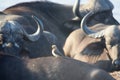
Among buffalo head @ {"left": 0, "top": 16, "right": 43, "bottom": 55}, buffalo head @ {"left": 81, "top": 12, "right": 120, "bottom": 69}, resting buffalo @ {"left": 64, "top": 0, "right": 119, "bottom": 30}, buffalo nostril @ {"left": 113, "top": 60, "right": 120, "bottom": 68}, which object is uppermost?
buffalo head @ {"left": 0, "top": 16, "right": 43, "bottom": 55}

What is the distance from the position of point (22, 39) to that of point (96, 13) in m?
4.66

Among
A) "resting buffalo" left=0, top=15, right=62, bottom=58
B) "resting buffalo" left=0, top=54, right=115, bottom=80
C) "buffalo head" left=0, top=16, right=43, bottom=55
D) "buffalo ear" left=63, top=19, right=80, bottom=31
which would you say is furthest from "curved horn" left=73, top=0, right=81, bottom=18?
"resting buffalo" left=0, top=54, right=115, bottom=80

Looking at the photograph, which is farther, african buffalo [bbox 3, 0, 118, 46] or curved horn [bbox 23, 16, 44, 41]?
african buffalo [bbox 3, 0, 118, 46]

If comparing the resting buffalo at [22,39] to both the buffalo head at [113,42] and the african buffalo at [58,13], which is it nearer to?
the african buffalo at [58,13]

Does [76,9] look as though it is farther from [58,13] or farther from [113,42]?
[113,42]

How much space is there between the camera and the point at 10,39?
45.5ft

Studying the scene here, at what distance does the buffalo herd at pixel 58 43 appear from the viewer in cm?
933

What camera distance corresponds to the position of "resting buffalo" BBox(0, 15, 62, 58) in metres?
13.7

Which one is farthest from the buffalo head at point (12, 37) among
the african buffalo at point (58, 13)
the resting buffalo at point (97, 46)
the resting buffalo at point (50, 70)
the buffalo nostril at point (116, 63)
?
the resting buffalo at point (50, 70)

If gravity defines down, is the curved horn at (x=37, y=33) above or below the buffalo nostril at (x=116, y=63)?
above

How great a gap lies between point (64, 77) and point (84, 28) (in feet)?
23.0

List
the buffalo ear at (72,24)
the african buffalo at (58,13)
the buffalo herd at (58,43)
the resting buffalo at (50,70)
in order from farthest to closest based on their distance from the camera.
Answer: the buffalo ear at (72,24)
the african buffalo at (58,13)
the buffalo herd at (58,43)
the resting buffalo at (50,70)

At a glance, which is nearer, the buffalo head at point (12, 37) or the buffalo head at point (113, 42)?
the buffalo head at point (12, 37)

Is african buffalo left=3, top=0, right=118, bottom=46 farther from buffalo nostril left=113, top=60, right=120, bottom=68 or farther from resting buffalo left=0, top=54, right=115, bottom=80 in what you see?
resting buffalo left=0, top=54, right=115, bottom=80
